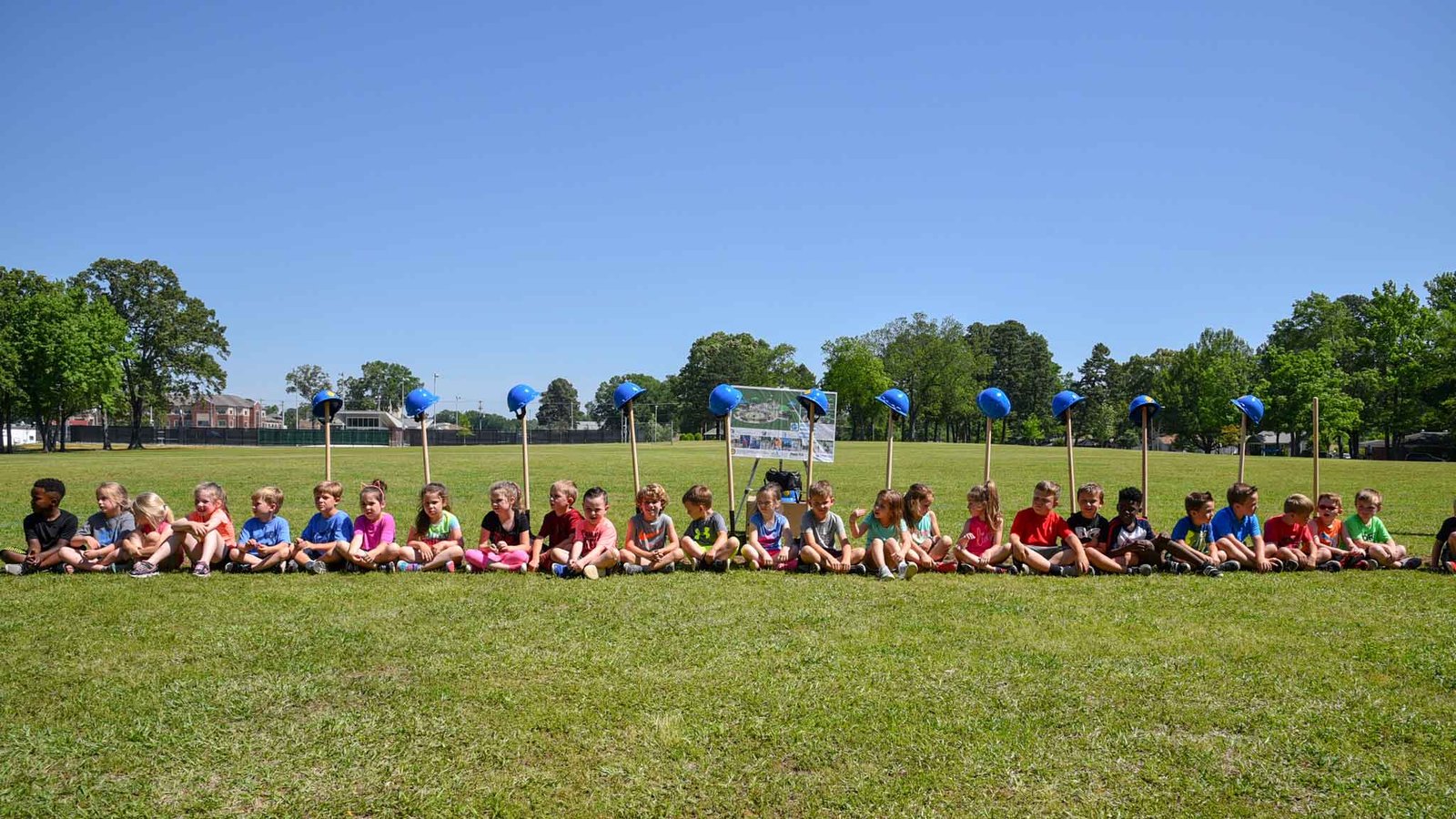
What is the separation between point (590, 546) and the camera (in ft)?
34.2

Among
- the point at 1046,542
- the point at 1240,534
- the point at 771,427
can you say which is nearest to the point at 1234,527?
the point at 1240,534

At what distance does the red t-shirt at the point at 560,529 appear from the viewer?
10672mm

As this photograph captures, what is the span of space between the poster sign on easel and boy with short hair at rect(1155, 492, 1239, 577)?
183 inches

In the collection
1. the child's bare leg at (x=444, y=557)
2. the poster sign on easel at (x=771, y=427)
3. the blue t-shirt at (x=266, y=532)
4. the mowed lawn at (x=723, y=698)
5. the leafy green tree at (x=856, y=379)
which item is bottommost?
the mowed lawn at (x=723, y=698)

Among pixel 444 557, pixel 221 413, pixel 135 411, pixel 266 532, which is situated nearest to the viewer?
pixel 444 557

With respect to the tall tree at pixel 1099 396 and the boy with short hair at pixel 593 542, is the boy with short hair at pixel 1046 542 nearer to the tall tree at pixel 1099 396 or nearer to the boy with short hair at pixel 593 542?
the boy with short hair at pixel 593 542

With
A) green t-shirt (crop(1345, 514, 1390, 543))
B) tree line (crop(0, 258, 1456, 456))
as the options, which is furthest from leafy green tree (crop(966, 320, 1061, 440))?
green t-shirt (crop(1345, 514, 1390, 543))

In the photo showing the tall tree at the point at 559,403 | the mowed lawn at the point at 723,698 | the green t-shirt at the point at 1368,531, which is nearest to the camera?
the mowed lawn at the point at 723,698

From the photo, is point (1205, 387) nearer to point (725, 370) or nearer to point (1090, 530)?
point (725, 370)

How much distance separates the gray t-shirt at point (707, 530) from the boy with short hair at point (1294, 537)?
659 cm

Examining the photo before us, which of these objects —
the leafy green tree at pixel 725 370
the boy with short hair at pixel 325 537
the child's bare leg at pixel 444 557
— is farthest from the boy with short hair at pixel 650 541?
the leafy green tree at pixel 725 370

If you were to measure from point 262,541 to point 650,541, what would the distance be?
4476 millimetres

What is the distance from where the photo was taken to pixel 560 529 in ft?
35.3

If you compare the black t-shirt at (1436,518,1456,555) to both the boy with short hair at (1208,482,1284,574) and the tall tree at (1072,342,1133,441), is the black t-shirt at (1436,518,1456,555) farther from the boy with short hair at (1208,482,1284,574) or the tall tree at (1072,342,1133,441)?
the tall tree at (1072,342,1133,441)
